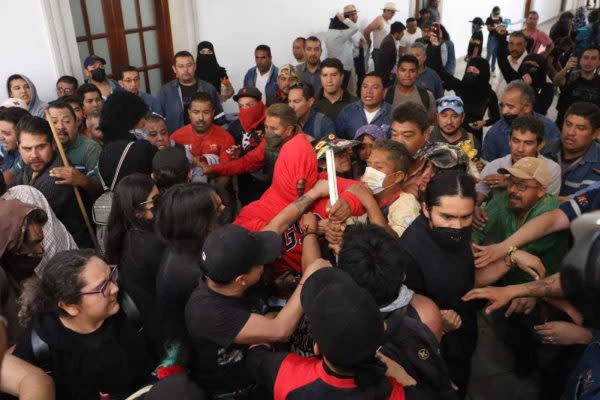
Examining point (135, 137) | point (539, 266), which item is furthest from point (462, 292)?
point (135, 137)

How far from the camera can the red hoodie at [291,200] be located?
2654 mm

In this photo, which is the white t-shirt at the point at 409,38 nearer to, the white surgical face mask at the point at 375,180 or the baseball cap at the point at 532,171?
the baseball cap at the point at 532,171

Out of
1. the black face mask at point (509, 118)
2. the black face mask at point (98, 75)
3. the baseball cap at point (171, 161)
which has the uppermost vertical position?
the black face mask at point (98, 75)

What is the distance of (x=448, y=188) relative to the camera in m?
2.30

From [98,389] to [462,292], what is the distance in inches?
63.8

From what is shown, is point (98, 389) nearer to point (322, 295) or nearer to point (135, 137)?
point (322, 295)

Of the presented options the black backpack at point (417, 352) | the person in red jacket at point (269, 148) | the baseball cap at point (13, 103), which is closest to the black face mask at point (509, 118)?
the person in red jacket at point (269, 148)

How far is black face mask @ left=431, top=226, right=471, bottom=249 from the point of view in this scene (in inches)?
89.1

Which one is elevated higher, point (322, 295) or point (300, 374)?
point (322, 295)

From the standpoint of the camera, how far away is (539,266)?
2.41 metres

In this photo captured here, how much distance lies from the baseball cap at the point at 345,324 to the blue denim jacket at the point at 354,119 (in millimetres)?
3288

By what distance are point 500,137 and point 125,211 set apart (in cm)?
314

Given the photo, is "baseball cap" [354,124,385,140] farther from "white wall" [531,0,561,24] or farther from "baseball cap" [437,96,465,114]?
"white wall" [531,0,561,24]

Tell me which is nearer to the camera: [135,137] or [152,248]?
[152,248]
